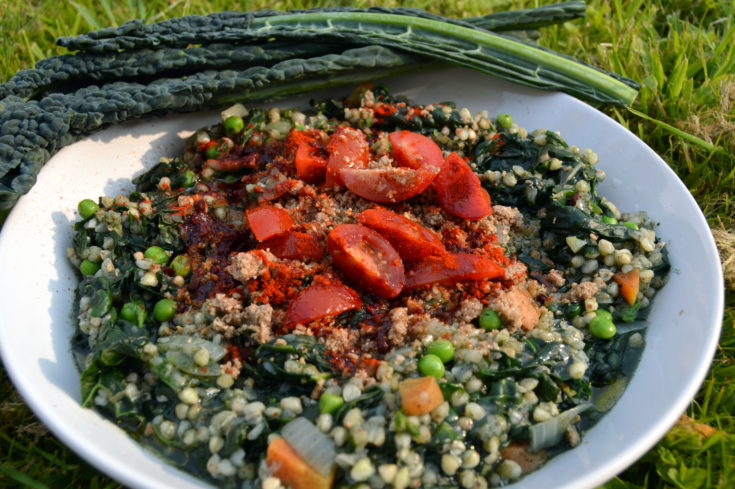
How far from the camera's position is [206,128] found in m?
5.02

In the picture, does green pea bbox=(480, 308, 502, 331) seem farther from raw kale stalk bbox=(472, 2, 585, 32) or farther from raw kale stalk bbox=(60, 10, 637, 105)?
raw kale stalk bbox=(472, 2, 585, 32)

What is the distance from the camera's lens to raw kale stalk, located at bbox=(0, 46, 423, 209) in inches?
164

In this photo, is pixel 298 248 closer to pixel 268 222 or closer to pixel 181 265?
pixel 268 222

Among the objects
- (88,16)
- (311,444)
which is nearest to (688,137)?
(311,444)

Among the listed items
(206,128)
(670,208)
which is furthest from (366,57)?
(670,208)

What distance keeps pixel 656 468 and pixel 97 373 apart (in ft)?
10.2

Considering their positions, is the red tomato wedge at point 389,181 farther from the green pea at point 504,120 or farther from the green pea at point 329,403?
the green pea at point 329,403

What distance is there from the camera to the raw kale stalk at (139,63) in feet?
15.2

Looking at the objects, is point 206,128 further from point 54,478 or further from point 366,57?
point 54,478

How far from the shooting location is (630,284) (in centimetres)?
402

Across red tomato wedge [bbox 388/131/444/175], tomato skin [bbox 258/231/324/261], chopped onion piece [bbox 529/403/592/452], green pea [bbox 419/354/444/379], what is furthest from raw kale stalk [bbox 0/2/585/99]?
chopped onion piece [bbox 529/403/592/452]

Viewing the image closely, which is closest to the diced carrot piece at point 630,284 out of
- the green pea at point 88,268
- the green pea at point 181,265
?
the green pea at point 181,265

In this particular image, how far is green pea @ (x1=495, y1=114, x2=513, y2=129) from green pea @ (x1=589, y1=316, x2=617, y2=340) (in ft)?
5.64

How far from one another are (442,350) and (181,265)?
1671 millimetres
